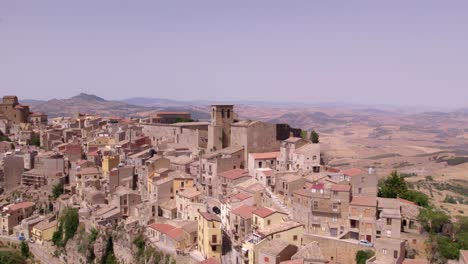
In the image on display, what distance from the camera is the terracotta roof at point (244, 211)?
35.0 m

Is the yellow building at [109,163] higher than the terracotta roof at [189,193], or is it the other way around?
the yellow building at [109,163]

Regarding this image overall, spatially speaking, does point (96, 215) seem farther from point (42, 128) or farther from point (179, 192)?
point (42, 128)

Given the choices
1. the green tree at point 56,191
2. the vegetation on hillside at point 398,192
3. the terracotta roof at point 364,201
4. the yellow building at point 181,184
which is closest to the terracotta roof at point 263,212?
the terracotta roof at point 364,201

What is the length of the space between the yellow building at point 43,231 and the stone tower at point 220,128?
64.3 feet

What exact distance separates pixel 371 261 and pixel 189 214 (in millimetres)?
16950

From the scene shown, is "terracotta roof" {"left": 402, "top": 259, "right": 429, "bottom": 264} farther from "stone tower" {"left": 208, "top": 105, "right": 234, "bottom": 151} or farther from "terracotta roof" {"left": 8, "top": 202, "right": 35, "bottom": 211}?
"terracotta roof" {"left": 8, "top": 202, "right": 35, "bottom": 211}

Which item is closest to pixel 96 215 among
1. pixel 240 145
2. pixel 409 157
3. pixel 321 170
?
pixel 240 145

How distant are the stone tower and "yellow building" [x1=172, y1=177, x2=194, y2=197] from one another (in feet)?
23.7

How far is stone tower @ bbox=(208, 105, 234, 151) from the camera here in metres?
50.9

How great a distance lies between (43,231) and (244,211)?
86.5 feet

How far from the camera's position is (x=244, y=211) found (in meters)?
35.8

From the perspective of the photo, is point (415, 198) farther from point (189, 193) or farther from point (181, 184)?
point (181, 184)

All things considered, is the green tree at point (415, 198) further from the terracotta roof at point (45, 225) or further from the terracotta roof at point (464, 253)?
the terracotta roof at point (45, 225)

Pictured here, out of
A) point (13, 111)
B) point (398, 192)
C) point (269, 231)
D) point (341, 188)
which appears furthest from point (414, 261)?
point (13, 111)
